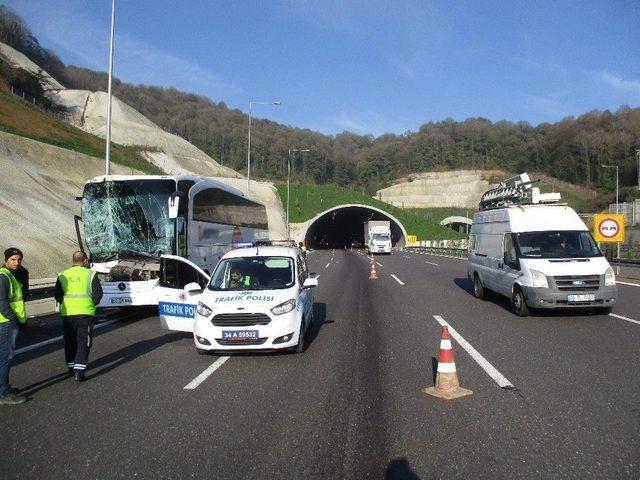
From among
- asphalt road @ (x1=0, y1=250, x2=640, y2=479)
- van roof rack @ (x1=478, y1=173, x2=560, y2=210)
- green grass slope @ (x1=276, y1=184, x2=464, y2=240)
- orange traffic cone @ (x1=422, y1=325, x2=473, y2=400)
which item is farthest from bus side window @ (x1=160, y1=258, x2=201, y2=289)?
green grass slope @ (x1=276, y1=184, x2=464, y2=240)

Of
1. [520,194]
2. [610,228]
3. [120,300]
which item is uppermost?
[520,194]

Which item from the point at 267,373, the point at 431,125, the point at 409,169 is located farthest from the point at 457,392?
the point at 431,125

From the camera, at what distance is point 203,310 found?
8.38 m

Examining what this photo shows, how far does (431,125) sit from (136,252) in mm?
148444

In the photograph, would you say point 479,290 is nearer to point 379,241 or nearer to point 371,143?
point 379,241

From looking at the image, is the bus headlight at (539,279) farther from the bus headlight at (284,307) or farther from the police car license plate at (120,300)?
the police car license plate at (120,300)

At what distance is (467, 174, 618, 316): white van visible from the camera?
443 inches

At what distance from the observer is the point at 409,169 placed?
14350cm

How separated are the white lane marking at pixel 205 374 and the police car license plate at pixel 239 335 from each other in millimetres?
401

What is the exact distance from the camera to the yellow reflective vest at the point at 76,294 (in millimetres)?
7215

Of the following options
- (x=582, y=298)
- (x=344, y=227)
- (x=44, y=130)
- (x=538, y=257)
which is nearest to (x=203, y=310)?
(x=538, y=257)

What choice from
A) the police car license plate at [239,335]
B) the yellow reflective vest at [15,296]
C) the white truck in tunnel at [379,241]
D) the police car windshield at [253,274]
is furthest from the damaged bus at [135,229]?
the white truck in tunnel at [379,241]

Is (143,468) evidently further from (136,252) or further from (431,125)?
(431,125)

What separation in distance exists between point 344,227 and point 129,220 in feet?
278
